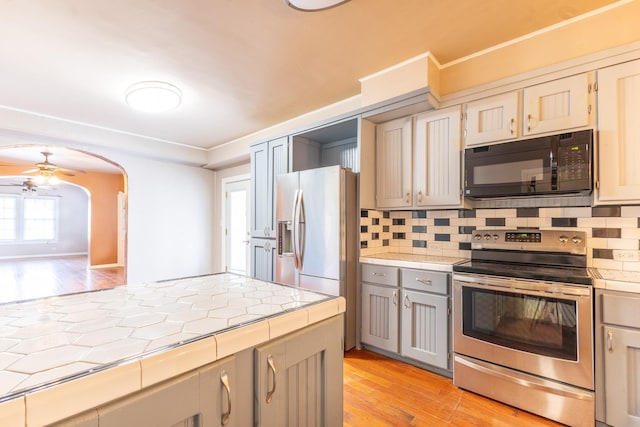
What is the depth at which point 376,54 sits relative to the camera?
2.46 m

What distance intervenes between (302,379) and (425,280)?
1585 millimetres

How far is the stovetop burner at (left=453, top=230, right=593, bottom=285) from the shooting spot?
78.1 inches

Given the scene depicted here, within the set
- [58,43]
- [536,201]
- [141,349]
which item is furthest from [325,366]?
[58,43]

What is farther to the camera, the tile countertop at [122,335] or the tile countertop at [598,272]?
the tile countertop at [598,272]

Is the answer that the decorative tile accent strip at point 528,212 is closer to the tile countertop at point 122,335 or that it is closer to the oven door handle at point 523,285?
the oven door handle at point 523,285

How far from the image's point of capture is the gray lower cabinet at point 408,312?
91.8 inches

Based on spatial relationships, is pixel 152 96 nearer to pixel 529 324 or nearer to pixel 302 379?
pixel 302 379

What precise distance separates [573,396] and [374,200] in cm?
196

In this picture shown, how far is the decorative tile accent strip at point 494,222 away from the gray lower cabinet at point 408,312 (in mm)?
686

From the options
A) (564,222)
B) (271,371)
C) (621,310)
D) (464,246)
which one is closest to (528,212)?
(564,222)

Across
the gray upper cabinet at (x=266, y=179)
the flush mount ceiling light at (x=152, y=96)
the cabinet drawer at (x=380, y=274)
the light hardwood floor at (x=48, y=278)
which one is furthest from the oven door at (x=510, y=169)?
the light hardwood floor at (x=48, y=278)

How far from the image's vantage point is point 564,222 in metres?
2.27

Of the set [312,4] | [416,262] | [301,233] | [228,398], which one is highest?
[312,4]

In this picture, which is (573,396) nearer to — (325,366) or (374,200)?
(325,366)
